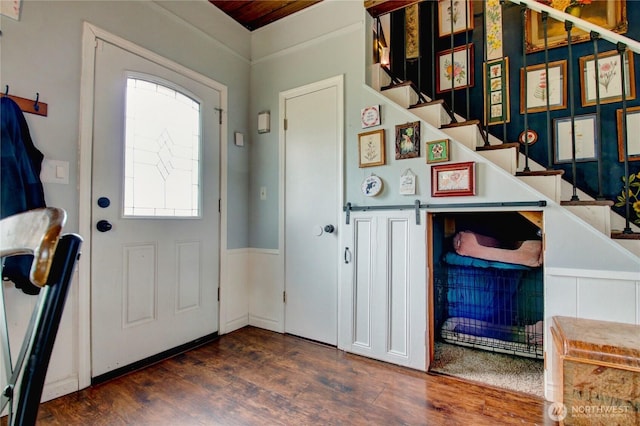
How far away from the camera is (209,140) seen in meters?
2.59

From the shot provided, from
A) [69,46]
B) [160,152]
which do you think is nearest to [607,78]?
[160,152]

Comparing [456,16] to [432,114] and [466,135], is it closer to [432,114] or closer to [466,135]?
[432,114]

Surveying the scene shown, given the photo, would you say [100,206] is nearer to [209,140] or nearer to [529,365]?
[209,140]

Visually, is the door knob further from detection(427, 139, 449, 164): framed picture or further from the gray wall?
detection(427, 139, 449, 164): framed picture

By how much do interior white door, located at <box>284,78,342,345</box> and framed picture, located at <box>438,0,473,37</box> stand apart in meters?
1.31

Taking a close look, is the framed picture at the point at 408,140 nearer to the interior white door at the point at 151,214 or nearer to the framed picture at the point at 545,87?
the framed picture at the point at 545,87

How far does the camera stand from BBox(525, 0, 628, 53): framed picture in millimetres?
2264

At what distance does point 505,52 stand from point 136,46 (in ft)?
9.44

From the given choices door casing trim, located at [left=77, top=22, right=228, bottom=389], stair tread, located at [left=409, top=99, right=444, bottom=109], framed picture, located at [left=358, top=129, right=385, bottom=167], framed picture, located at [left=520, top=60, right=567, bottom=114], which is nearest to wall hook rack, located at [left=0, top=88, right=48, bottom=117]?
door casing trim, located at [left=77, top=22, right=228, bottom=389]

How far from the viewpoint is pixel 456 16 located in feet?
9.27

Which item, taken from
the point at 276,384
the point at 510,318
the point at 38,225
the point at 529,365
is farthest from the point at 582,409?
the point at 38,225

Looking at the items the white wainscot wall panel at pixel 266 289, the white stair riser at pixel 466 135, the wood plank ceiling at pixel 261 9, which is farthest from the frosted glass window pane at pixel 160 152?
the white stair riser at pixel 466 135

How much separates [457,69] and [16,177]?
3.22 m

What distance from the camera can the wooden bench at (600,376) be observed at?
1.31 meters
